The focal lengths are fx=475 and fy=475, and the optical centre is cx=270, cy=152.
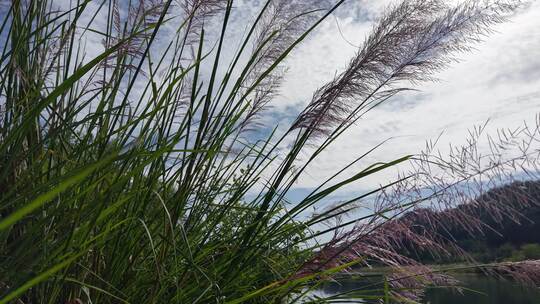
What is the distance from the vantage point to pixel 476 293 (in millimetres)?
8172

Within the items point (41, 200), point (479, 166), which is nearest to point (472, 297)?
point (479, 166)

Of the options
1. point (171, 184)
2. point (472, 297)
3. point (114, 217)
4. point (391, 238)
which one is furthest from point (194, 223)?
point (472, 297)

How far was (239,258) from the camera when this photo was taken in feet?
4.33

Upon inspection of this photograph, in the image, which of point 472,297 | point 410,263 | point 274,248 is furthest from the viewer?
point 472,297

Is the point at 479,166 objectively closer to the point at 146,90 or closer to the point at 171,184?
the point at 171,184

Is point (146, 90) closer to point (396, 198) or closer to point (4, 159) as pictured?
point (4, 159)

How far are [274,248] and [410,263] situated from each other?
1.52 feet

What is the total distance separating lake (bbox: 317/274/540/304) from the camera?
1716 millimetres

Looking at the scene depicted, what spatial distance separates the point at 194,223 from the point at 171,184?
0.46 feet

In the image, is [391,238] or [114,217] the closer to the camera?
[114,217]

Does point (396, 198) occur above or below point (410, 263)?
above

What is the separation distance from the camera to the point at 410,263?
156cm

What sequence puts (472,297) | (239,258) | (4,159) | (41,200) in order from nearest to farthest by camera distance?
(41,200), (4,159), (239,258), (472,297)

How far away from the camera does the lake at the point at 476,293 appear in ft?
5.63
